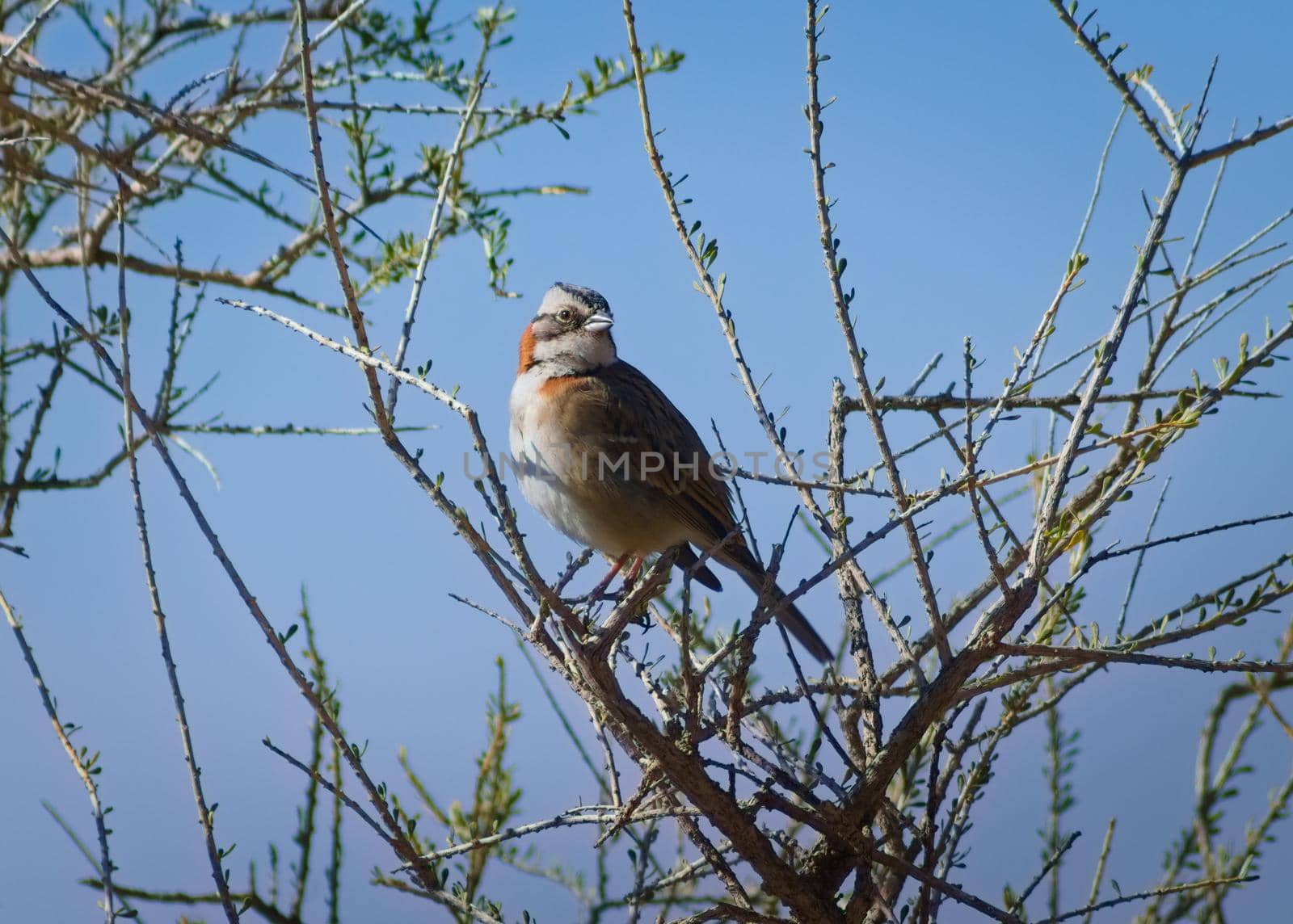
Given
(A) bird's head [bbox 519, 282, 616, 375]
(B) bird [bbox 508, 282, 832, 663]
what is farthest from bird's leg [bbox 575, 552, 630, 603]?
(A) bird's head [bbox 519, 282, 616, 375]

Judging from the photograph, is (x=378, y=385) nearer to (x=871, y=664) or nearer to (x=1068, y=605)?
(x=871, y=664)

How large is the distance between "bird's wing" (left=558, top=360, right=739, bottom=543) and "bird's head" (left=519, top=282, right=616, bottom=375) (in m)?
0.15

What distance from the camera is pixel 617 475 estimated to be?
4.34 meters

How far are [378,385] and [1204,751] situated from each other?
2937 millimetres

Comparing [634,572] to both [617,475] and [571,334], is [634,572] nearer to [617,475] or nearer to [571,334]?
[617,475]

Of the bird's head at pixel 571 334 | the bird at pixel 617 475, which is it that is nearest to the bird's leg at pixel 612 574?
the bird at pixel 617 475

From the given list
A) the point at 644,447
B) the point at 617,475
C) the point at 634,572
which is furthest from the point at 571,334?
the point at 634,572

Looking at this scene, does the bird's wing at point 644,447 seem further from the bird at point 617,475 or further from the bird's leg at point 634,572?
the bird's leg at point 634,572

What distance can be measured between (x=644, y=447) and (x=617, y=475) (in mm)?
187

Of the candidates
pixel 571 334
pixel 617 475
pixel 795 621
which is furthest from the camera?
pixel 571 334

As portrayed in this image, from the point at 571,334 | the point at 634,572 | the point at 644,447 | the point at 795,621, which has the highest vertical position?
the point at 571,334

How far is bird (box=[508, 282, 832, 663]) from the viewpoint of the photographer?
431 centimetres

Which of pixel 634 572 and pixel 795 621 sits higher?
pixel 634 572

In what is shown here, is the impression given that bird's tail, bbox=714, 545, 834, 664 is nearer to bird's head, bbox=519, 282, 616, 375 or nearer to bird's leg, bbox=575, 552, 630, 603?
bird's leg, bbox=575, 552, 630, 603
